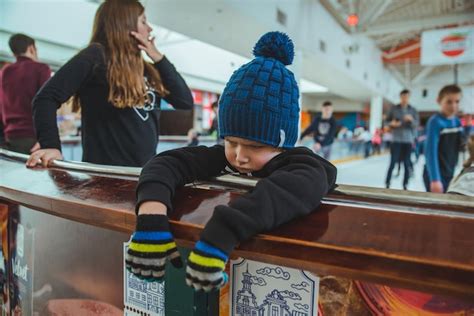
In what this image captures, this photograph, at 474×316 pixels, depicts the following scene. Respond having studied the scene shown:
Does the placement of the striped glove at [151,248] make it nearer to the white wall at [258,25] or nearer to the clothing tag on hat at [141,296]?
the clothing tag on hat at [141,296]

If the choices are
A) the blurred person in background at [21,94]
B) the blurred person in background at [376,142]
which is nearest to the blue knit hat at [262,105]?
the blurred person in background at [21,94]

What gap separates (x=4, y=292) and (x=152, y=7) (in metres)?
4.37

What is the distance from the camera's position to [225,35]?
Result: 597 cm

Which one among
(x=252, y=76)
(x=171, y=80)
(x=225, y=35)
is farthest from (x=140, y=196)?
(x=225, y=35)

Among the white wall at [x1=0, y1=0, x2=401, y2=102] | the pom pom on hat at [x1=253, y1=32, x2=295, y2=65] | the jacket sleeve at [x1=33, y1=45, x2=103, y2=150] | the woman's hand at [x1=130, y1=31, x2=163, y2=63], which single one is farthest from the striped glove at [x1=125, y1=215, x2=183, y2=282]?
the white wall at [x1=0, y1=0, x2=401, y2=102]

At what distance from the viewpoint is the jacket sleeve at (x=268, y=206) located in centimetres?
51

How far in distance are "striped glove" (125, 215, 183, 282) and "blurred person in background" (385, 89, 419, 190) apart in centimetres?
452

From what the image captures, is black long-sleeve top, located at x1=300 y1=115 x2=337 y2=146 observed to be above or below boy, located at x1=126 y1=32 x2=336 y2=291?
above

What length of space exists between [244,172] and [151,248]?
0.33 meters

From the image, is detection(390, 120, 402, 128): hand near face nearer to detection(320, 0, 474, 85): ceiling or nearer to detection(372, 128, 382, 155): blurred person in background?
detection(320, 0, 474, 85): ceiling

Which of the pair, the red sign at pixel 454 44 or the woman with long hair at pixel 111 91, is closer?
the woman with long hair at pixel 111 91

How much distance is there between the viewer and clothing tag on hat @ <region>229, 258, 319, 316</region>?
62cm

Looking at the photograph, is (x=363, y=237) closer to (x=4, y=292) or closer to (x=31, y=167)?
(x=31, y=167)

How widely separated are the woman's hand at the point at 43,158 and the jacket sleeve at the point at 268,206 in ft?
2.77
